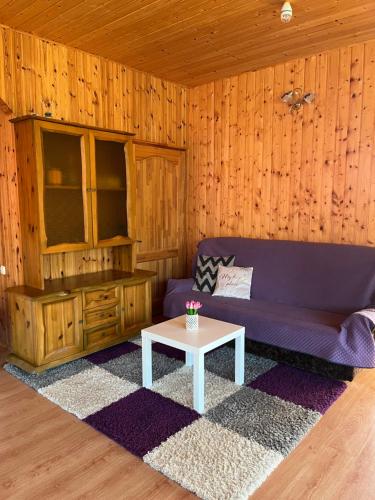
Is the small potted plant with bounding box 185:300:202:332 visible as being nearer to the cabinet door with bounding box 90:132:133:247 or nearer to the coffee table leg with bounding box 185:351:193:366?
the coffee table leg with bounding box 185:351:193:366

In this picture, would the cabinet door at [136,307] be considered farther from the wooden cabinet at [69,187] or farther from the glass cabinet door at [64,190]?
the glass cabinet door at [64,190]

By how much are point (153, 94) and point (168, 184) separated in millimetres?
955

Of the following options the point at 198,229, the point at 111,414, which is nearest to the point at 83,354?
the point at 111,414

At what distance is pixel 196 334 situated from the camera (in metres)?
2.51

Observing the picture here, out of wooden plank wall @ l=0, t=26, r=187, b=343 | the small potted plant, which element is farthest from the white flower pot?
wooden plank wall @ l=0, t=26, r=187, b=343

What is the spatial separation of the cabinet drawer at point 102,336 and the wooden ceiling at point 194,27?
2379mm

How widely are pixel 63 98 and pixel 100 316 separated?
1894 millimetres

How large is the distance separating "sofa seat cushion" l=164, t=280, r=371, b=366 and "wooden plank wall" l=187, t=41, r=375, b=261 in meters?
0.85

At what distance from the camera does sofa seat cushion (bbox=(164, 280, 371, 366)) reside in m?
2.57

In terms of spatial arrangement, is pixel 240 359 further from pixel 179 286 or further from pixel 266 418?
pixel 179 286

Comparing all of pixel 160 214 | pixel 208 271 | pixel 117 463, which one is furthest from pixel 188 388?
pixel 160 214

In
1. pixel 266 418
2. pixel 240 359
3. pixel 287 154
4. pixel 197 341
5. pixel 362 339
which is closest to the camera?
pixel 266 418

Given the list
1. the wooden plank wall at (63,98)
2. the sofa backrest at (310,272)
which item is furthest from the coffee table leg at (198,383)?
the wooden plank wall at (63,98)

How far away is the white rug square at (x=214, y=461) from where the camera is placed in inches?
67.0
